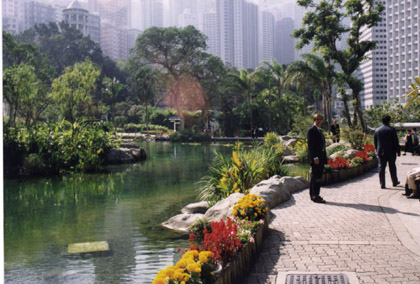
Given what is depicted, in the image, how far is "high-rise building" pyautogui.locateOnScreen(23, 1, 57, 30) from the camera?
9538 cm

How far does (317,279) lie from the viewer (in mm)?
4164

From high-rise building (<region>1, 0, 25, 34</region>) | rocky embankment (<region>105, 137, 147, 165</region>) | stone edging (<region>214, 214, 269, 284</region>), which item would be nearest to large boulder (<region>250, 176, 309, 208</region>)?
stone edging (<region>214, 214, 269, 284</region>)

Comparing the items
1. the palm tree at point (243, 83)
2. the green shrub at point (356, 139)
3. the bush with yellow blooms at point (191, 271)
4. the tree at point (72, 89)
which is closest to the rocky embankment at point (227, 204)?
the bush with yellow blooms at point (191, 271)

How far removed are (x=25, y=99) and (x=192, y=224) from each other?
69.0 ft

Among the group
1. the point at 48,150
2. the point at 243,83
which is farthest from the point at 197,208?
the point at 243,83

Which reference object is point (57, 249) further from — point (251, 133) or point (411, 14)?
point (411, 14)

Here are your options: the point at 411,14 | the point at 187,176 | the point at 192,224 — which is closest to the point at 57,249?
the point at 192,224

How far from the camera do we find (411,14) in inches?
4026

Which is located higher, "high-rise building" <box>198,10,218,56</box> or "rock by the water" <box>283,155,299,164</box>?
"high-rise building" <box>198,10,218,56</box>

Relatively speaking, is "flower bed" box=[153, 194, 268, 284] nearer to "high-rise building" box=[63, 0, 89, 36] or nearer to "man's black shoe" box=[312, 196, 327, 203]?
"man's black shoe" box=[312, 196, 327, 203]

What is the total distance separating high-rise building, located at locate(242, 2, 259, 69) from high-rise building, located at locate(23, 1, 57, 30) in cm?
4256

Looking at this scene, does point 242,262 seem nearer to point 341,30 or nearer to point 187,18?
point 341,30

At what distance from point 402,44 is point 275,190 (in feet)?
357

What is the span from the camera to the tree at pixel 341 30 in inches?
1089
